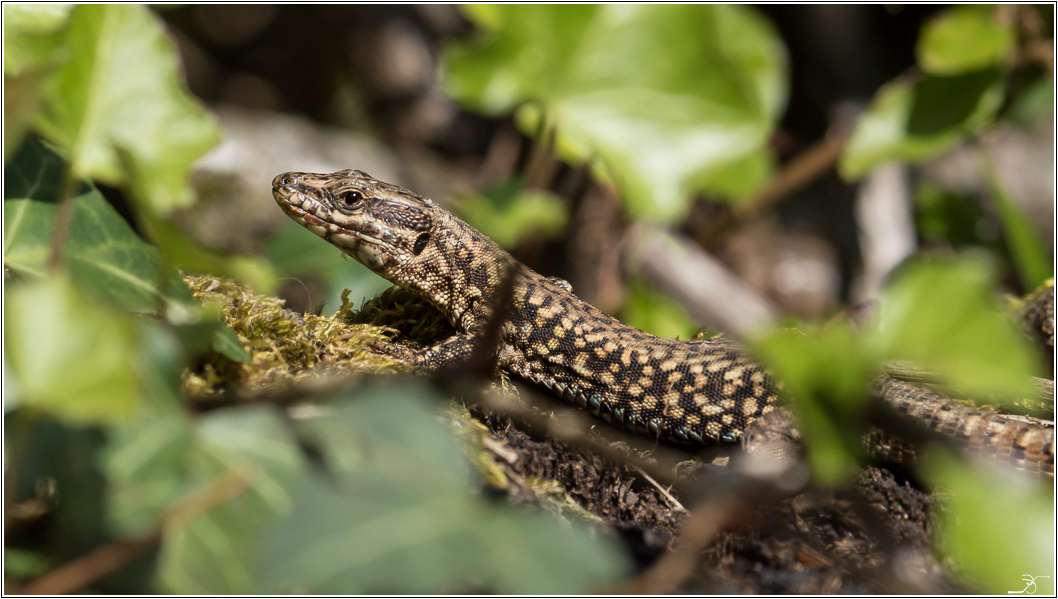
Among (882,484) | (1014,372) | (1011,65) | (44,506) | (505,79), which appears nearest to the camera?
(1014,372)

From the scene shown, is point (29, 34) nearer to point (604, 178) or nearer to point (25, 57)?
point (25, 57)

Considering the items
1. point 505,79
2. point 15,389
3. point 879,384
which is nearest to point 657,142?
point 505,79

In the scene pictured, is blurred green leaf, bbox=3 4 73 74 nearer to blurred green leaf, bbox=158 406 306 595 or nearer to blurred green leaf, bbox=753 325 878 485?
blurred green leaf, bbox=158 406 306 595

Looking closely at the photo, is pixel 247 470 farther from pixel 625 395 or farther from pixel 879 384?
pixel 879 384

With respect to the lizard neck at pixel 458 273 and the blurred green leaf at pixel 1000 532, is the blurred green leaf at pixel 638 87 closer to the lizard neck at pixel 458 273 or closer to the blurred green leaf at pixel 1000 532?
the blurred green leaf at pixel 1000 532

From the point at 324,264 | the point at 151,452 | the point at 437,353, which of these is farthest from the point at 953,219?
the point at 151,452

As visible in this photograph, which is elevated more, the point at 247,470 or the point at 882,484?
the point at 247,470
